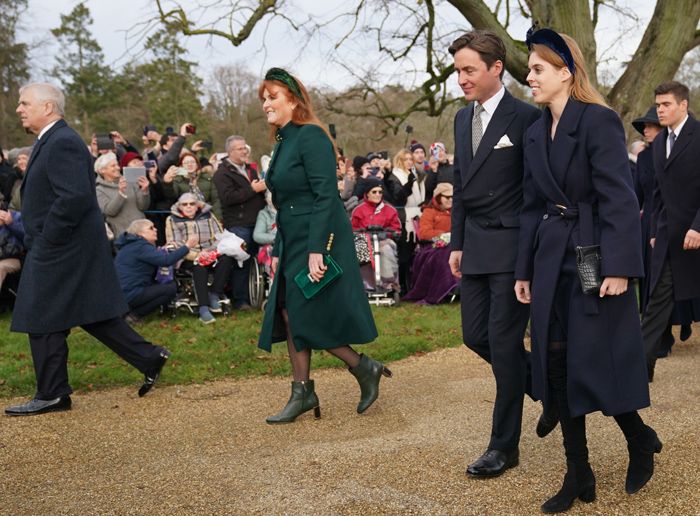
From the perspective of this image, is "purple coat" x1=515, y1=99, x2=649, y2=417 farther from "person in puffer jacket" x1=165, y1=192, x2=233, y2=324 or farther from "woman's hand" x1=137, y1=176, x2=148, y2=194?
"woman's hand" x1=137, y1=176, x2=148, y2=194

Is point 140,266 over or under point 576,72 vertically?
under

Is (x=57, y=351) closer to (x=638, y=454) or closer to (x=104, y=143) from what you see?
(x=638, y=454)

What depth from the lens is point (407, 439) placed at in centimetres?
460

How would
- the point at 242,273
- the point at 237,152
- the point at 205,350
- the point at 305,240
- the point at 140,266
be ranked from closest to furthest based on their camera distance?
the point at 305,240 < the point at 205,350 < the point at 140,266 < the point at 242,273 < the point at 237,152

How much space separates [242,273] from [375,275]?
1.72 meters

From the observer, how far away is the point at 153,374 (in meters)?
5.86

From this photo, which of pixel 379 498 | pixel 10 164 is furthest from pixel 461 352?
pixel 10 164

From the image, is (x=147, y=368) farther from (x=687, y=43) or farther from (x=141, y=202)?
(x=687, y=43)

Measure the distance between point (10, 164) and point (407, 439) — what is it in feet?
24.9

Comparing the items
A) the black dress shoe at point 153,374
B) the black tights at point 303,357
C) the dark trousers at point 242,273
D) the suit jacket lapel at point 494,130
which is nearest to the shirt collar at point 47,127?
the black dress shoe at point 153,374

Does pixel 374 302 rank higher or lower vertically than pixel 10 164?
lower

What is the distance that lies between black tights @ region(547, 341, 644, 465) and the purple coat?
0.05m

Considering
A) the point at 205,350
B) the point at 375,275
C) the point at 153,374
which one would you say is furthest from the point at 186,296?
the point at 153,374

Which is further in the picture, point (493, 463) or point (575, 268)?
point (493, 463)
